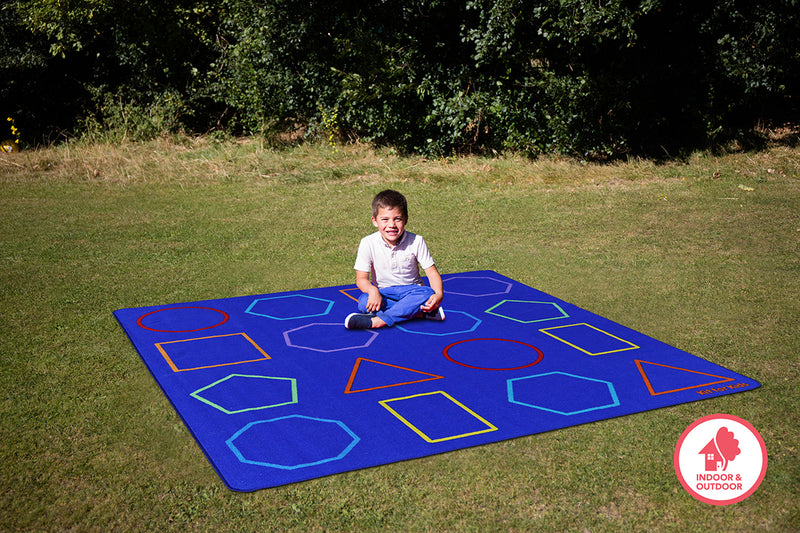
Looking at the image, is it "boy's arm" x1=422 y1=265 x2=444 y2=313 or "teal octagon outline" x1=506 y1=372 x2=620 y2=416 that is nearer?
"teal octagon outline" x1=506 y1=372 x2=620 y2=416


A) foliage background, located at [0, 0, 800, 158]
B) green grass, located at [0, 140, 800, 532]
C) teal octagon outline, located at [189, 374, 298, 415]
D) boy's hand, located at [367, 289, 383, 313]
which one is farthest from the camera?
foliage background, located at [0, 0, 800, 158]

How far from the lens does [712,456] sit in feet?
9.37

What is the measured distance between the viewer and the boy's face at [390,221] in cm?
473

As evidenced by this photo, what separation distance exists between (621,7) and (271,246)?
21.2ft

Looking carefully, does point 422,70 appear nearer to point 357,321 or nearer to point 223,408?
point 357,321

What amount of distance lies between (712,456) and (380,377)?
1.69 metres

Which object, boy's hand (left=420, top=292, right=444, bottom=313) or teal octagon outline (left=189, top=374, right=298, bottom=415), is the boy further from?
teal octagon outline (left=189, top=374, right=298, bottom=415)

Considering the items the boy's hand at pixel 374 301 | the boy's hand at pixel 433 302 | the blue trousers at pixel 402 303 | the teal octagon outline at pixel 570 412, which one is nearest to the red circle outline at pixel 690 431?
the teal octagon outline at pixel 570 412

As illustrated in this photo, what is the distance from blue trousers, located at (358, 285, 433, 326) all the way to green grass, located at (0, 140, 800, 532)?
1.09 meters

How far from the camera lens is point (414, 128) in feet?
41.2

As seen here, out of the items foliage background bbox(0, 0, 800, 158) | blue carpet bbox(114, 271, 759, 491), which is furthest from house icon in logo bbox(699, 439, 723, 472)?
foliage background bbox(0, 0, 800, 158)

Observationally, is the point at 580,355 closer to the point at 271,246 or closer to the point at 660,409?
the point at 660,409

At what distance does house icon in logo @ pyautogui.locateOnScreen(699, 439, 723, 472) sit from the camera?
2767mm

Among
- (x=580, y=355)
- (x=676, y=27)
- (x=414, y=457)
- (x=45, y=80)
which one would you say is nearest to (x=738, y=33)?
(x=676, y=27)
